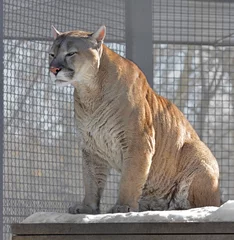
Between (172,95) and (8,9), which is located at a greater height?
(8,9)

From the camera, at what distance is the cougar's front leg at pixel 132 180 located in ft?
18.7

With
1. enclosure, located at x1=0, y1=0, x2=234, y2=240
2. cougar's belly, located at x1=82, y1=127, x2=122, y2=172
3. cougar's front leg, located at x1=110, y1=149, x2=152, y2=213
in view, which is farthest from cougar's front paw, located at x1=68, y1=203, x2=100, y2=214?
enclosure, located at x1=0, y1=0, x2=234, y2=240

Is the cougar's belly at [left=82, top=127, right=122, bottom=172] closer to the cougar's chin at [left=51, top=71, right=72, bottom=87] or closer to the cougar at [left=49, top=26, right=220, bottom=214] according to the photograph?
the cougar at [left=49, top=26, right=220, bottom=214]

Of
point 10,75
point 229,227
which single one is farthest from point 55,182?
point 229,227

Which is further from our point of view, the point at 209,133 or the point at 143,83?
the point at 209,133

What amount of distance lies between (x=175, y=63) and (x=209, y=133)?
2.63 ft

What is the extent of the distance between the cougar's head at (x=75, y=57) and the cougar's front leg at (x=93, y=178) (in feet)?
1.75

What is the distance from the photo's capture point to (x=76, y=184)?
6.96 meters

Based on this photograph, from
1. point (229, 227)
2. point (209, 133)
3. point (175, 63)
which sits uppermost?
point (175, 63)

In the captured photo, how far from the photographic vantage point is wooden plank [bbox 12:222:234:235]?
4656mm

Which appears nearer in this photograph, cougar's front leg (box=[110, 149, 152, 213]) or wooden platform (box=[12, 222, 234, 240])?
wooden platform (box=[12, 222, 234, 240])

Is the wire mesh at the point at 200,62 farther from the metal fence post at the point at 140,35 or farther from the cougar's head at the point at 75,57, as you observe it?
the cougar's head at the point at 75,57

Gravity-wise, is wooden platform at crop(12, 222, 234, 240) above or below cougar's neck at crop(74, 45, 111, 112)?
below

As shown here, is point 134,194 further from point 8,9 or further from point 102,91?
point 8,9
